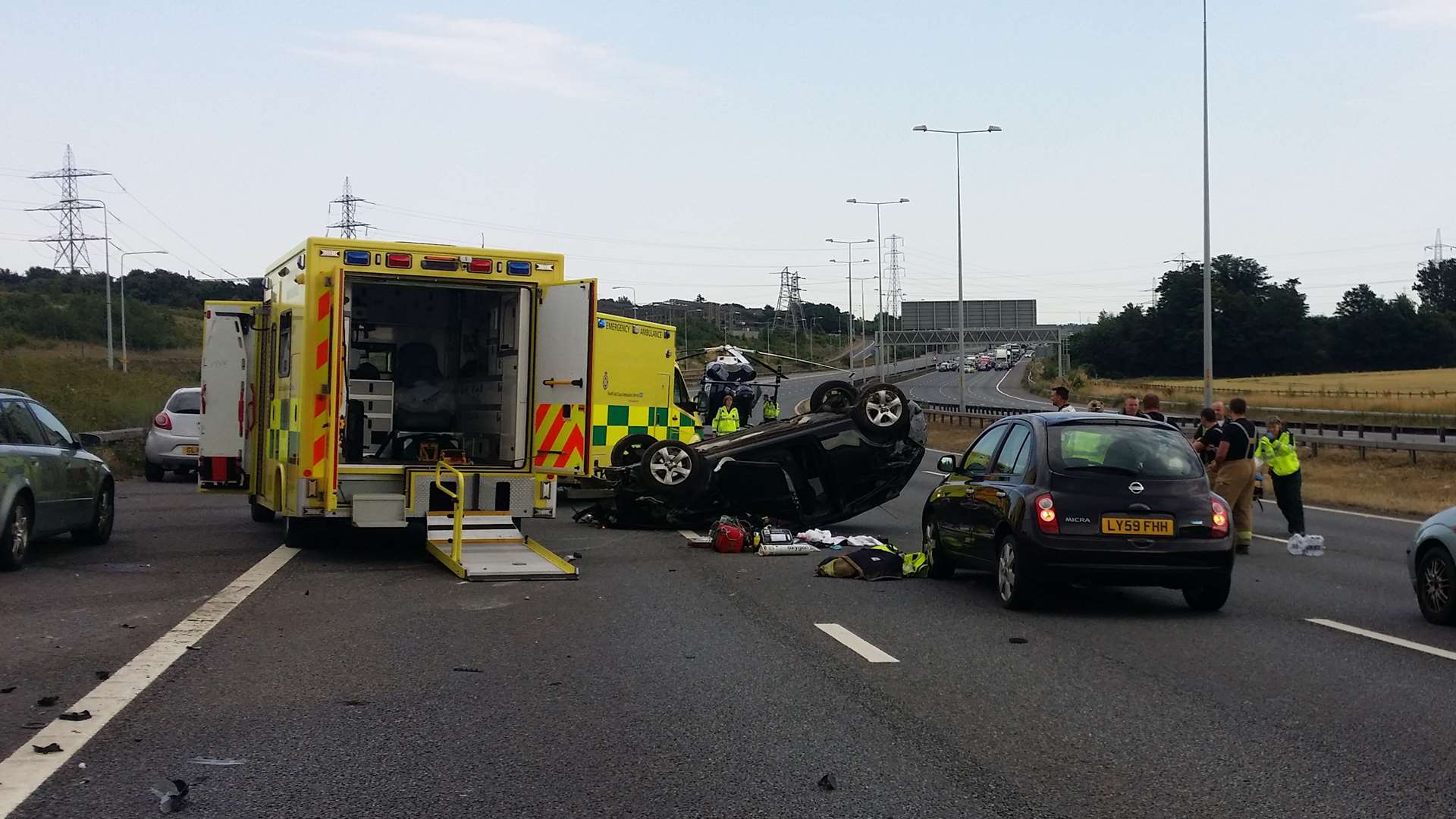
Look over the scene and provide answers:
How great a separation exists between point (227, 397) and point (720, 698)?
9.54 meters

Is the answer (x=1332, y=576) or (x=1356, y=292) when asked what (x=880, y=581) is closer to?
(x=1332, y=576)

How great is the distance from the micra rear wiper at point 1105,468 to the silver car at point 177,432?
1775 cm

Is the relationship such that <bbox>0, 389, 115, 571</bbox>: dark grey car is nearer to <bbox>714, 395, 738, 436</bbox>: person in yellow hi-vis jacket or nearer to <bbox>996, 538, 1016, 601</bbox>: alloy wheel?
<bbox>996, 538, 1016, 601</bbox>: alloy wheel

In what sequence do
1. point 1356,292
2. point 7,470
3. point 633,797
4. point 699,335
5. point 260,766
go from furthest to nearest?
point 1356,292 < point 699,335 < point 7,470 < point 260,766 < point 633,797

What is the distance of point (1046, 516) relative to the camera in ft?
33.2

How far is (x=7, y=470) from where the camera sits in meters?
11.9

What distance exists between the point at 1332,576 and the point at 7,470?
11.4 m

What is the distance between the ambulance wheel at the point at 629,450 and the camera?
57.1 ft

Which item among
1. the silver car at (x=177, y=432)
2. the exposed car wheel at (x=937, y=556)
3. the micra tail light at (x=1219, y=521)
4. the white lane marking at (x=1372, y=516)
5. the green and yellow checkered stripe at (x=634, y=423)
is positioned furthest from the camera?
the silver car at (x=177, y=432)

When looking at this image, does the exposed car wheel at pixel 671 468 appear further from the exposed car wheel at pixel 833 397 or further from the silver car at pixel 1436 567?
the silver car at pixel 1436 567

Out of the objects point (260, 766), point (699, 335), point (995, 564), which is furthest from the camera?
point (699, 335)

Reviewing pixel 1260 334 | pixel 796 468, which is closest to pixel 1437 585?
pixel 796 468

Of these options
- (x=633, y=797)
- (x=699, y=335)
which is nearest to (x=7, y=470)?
(x=633, y=797)

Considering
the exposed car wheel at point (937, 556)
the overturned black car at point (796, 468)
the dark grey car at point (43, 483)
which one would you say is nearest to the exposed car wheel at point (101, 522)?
the dark grey car at point (43, 483)
